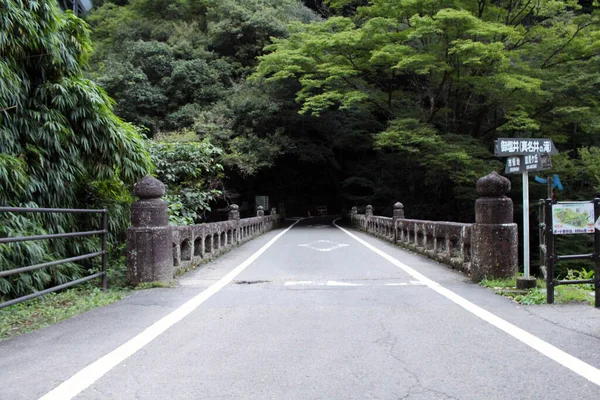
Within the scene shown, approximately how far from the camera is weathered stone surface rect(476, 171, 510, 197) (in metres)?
7.15

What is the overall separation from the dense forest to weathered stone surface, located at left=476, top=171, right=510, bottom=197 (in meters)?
6.05

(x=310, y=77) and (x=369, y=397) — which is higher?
(x=310, y=77)

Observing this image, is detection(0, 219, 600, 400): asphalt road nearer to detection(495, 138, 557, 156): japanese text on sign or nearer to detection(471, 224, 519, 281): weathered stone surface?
detection(471, 224, 519, 281): weathered stone surface

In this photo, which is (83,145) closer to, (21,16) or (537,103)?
(21,16)

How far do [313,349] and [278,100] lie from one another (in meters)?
29.9

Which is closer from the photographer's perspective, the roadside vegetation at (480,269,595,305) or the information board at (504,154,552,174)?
the roadside vegetation at (480,269,595,305)

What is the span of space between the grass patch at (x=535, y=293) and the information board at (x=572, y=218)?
0.88 m

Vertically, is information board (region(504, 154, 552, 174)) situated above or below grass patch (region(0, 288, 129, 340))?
above

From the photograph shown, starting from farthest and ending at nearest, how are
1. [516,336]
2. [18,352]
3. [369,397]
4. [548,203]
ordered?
[548,203] → [516,336] → [18,352] → [369,397]

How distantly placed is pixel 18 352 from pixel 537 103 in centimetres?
2374

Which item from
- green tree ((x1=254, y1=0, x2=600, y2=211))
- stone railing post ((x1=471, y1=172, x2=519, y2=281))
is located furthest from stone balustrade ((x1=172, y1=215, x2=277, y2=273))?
green tree ((x1=254, y1=0, x2=600, y2=211))

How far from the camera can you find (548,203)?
5695 millimetres

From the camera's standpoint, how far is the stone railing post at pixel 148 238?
7.01m

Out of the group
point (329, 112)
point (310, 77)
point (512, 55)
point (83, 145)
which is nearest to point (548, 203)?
point (83, 145)
